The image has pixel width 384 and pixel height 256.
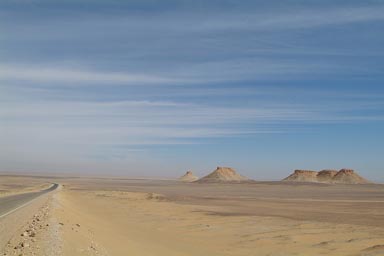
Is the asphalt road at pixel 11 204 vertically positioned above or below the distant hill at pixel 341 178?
below

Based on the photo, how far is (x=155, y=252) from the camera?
17.1m

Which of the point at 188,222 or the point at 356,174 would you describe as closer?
the point at 188,222

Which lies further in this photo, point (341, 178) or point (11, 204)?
point (341, 178)

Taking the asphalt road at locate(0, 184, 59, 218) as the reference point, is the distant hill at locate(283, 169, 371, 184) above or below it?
above

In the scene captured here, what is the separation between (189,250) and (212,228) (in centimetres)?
773

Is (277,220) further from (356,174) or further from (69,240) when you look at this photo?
(356,174)

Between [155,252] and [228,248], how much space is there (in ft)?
13.0

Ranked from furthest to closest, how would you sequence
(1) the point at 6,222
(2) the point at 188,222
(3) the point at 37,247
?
(2) the point at 188,222 → (1) the point at 6,222 → (3) the point at 37,247

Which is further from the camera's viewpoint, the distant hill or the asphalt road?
the distant hill

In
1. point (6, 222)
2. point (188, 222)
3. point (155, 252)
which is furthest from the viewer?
point (188, 222)

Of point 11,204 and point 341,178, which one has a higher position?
point 341,178

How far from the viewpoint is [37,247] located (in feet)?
41.8

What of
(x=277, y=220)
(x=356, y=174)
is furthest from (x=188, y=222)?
(x=356, y=174)

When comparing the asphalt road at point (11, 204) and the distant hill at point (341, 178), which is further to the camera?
the distant hill at point (341, 178)
